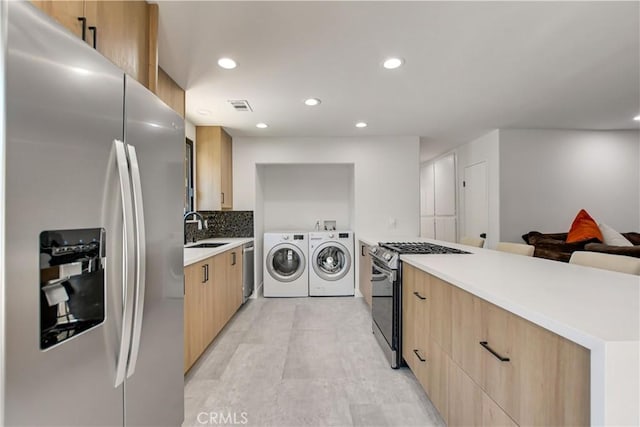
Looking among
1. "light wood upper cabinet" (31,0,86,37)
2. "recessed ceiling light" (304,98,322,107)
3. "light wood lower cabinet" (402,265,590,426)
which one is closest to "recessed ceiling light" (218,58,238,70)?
"recessed ceiling light" (304,98,322,107)

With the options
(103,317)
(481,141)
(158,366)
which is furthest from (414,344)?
(481,141)

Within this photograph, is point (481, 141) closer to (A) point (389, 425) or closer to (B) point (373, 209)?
(B) point (373, 209)

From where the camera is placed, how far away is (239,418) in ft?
5.23

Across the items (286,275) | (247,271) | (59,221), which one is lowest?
(286,275)

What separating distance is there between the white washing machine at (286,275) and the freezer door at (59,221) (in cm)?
302

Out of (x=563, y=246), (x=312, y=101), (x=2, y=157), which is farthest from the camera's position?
(x=563, y=246)

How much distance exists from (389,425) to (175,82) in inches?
113

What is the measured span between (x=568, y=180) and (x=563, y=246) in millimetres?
1309

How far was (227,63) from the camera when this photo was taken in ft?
6.76

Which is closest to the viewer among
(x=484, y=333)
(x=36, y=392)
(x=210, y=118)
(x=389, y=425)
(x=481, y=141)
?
(x=36, y=392)

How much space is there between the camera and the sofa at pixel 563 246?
8.80 feet

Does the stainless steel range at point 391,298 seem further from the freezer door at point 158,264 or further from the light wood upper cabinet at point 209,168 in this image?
the light wood upper cabinet at point 209,168

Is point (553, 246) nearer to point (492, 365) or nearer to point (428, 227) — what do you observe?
point (428, 227)

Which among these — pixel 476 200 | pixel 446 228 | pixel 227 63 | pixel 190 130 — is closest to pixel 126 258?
pixel 227 63
